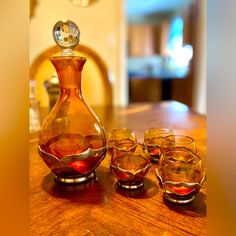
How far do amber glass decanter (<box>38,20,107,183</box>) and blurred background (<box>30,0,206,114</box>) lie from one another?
26 cm

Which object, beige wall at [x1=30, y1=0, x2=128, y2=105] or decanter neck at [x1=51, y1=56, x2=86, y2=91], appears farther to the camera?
beige wall at [x1=30, y1=0, x2=128, y2=105]

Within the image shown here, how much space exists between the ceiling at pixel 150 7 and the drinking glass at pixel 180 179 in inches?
190

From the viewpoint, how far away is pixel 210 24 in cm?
28

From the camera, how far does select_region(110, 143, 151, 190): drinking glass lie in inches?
19.3

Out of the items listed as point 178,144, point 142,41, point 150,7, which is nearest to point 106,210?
point 178,144

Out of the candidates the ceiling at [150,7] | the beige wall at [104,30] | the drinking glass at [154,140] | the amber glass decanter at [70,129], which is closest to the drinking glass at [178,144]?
the drinking glass at [154,140]

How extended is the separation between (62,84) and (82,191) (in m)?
0.20

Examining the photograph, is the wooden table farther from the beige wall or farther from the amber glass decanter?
the beige wall

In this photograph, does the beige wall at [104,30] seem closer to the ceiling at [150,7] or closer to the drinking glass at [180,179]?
the drinking glass at [180,179]

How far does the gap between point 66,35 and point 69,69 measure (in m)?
0.06

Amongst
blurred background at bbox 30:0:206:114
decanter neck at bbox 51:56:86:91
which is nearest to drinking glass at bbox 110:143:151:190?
decanter neck at bbox 51:56:86:91

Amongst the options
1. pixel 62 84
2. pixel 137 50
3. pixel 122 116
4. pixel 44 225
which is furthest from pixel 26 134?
pixel 137 50

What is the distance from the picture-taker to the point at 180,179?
1.45ft

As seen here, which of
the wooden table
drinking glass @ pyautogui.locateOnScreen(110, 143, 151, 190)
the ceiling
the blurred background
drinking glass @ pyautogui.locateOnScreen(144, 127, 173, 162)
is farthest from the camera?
the ceiling
